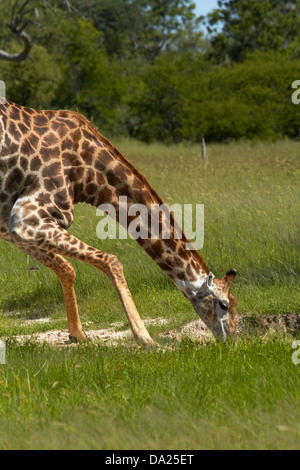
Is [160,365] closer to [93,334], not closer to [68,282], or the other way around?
[68,282]

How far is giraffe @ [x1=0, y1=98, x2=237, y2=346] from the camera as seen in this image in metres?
6.46

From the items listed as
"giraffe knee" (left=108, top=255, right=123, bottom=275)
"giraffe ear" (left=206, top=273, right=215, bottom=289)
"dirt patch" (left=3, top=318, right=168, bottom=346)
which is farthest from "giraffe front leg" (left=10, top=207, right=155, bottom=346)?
"dirt patch" (left=3, top=318, right=168, bottom=346)

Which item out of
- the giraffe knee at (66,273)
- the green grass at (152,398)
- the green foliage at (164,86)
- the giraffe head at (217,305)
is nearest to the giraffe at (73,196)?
the giraffe head at (217,305)

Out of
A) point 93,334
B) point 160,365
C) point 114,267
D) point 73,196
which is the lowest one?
point 93,334

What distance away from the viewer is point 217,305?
6.51m

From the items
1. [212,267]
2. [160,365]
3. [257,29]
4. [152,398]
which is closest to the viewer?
[152,398]

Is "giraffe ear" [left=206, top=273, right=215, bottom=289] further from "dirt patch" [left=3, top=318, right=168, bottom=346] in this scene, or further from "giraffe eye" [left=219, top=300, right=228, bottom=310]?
"dirt patch" [left=3, top=318, right=168, bottom=346]

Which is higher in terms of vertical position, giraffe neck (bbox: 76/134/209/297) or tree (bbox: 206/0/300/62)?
tree (bbox: 206/0/300/62)

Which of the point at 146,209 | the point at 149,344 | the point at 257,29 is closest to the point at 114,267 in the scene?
the point at 146,209

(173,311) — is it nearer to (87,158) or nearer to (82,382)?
(87,158)

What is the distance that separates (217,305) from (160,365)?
3.97ft

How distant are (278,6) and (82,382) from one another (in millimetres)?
54159

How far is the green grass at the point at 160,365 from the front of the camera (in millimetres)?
3949

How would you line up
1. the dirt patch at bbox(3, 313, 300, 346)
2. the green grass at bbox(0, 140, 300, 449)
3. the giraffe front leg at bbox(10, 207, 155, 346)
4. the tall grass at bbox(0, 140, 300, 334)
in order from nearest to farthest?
1. the green grass at bbox(0, 140, 300, 449)
2. the giraffe front leg at bbox(10, 207, 155, 346)
3. the dirt patch at bbox(3, 313, 300, 346)
4. the tall grass at bbox(0, 140, 300, 334)
